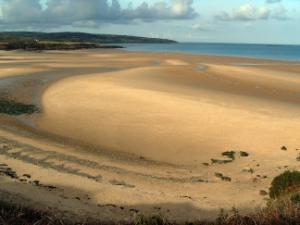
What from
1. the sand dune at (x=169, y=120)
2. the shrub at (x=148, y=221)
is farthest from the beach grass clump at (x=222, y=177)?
the shrub at (x=148, y=221)

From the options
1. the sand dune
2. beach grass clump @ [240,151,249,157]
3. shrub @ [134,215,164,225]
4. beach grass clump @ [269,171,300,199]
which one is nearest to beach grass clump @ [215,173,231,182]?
the sand dune

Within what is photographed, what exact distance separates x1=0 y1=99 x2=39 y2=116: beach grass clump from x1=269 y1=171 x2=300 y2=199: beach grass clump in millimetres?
12162

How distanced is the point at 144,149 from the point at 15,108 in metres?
8.10

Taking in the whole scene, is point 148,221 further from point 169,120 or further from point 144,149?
point 169,120

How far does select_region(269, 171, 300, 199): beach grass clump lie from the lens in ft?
32.5

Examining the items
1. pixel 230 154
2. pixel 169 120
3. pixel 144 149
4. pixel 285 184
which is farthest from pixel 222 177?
pixel 169 120

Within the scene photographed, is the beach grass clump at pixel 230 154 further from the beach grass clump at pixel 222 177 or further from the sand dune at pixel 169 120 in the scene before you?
the beach grass clump at pixel 222 177

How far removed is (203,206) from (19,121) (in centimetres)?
1037

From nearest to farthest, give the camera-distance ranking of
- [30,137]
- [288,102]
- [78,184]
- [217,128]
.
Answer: [78,184] < [30,137] < [217,128] < [288,102]

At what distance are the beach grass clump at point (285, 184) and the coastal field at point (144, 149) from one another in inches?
14.0

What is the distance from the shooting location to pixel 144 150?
573 inches

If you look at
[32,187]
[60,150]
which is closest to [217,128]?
[60,150]

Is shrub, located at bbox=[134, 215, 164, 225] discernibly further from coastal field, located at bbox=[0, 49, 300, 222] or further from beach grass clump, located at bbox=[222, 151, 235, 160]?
beach grass clump, located at bbox=[222, 151, 235, 160]

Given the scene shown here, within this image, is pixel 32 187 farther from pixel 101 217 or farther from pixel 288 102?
→ pixel 288 102
